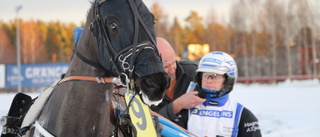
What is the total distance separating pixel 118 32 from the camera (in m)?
2.40

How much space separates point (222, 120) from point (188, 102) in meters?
0.30

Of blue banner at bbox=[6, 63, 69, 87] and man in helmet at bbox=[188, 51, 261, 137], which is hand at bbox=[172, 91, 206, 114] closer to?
man in helmet at bbox=[188, 51, 261, 137]

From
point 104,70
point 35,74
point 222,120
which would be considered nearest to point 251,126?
point 222,120

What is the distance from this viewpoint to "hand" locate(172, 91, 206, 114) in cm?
335

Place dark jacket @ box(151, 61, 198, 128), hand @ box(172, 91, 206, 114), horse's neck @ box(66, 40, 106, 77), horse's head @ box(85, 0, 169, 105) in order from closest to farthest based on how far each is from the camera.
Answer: horse's head @ box(85, 0, 169, 105)
horse's neck @ box(66, 40, 106, 77)
hand @ box(172, 91, 206, 114)
dark jacket @ box(151, 61, 198, 128)

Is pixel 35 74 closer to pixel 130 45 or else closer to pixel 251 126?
pixel 251 126

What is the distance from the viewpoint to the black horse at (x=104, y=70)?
7.53ft

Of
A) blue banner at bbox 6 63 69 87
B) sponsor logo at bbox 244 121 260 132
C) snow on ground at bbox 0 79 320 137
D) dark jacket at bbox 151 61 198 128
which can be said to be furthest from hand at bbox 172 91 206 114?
blue banner at bbox 6 63 69 87

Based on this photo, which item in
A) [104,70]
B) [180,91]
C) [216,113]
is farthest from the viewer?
[180,91]

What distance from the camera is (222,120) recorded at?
3.33 m

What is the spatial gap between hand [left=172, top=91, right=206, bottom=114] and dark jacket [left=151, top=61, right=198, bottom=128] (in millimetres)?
65

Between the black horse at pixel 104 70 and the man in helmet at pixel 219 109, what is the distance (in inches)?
33.1

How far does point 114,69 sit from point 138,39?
0.76 ft

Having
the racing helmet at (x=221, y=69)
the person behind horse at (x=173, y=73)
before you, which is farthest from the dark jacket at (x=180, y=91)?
the racing helmet at (x=221, y=69)
